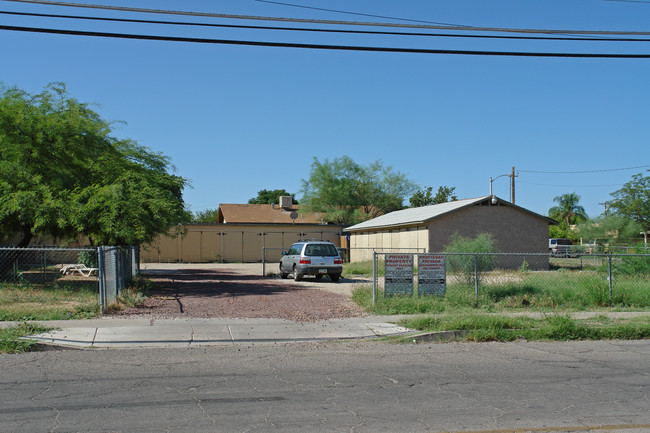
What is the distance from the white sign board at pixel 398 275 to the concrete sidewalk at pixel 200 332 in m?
1.62

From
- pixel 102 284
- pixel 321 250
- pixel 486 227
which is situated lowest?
pixel 102 284

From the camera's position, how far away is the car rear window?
Result: 22531 millimetres

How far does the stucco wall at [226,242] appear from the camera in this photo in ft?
135

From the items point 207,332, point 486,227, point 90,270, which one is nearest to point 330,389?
point 207,332

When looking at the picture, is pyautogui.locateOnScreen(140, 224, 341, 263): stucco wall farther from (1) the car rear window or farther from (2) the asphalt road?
(2) the asphalt road

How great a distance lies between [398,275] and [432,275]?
2.98 feet

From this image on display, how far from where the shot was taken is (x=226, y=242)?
42.1m

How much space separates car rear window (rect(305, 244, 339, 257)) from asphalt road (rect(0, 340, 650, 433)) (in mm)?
12755

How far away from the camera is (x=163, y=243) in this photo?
40.9 meters

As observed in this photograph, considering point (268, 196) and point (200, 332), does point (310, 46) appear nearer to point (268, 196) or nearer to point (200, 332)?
point (200, 332)

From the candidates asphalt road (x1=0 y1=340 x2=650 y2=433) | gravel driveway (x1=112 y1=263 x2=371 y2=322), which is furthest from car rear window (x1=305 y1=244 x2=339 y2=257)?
asphalt road (x1=0 y1=340 x2=650 y2=433)

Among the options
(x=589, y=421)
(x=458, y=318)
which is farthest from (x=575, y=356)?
(x=589, y=421)

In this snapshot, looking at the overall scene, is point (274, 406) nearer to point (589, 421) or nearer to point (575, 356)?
point (589, 421)

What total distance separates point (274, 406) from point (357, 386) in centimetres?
132
